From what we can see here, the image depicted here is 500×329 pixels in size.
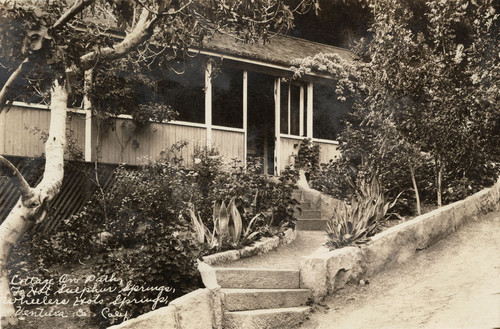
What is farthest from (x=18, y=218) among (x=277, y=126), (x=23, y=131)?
(x=277, y=126)

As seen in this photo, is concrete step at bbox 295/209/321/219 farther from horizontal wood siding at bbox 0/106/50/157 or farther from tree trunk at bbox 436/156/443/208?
horizontal wood siding at bbox 0/106/50/157

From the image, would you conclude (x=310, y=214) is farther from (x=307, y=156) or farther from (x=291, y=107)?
(x=291, y=107)

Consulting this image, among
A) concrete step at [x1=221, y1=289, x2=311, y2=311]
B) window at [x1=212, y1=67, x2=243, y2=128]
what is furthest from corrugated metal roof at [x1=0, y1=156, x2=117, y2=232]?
concrete step at [x1=221, y1=289, x2=311, y2=311]

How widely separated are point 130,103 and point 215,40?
298 cm

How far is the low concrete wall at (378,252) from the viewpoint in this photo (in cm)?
609

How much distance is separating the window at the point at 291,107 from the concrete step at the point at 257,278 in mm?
8813

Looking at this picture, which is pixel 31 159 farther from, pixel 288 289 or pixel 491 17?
pixel 491 17

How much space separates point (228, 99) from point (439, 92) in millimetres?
7106

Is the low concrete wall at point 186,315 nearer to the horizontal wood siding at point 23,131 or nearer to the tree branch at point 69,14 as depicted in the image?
the tree branch at point 69,14

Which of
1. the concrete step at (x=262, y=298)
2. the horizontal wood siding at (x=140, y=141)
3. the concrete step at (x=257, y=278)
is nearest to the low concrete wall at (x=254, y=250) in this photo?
the concrete step at (x=257, y=278)

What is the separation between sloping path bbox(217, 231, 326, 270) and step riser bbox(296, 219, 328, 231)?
34.4 inches

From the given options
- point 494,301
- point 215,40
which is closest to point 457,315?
point 494,301

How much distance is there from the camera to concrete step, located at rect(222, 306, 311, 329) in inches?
214

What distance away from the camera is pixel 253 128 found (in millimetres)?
16031
